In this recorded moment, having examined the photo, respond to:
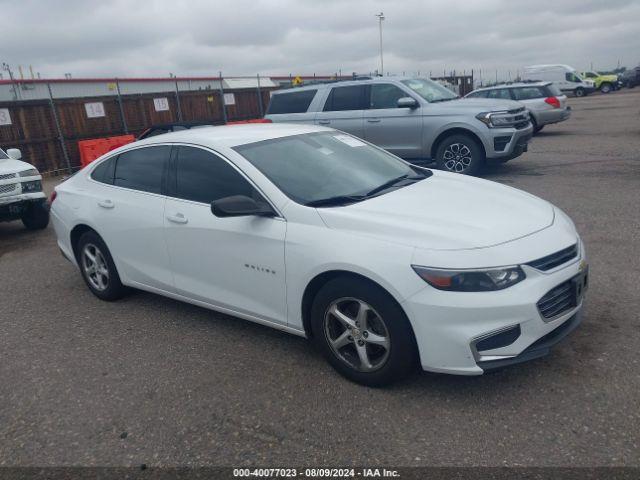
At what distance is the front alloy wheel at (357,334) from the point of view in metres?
3.22

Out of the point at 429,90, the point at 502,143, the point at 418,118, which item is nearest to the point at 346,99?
the point at 418,118

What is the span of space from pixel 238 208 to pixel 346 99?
7.66 m

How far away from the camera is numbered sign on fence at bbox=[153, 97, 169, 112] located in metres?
19.0

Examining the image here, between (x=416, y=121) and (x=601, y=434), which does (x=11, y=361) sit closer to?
(x=601, y=434)

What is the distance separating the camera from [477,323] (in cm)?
292

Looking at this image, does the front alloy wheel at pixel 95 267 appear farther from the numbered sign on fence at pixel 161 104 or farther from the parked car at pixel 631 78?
the parked car at pixel 631 78

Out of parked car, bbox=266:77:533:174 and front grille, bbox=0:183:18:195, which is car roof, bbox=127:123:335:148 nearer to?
front grille, bbox=0:183:18:195

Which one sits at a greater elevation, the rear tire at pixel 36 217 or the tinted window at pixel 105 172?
the tinted window at pixel 105 172

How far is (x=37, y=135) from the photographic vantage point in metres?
15.7

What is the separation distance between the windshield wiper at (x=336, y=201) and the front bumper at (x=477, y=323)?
91 cm

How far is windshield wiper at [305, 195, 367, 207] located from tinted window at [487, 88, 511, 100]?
1467 centimetres

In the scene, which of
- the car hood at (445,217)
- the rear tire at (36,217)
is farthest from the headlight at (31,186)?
the car hood at (445,217)

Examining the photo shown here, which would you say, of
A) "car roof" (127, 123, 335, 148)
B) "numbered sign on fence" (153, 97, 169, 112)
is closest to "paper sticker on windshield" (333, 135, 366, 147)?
"car roof" (127, 123, 335, 148)

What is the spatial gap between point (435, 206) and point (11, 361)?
3.36m
